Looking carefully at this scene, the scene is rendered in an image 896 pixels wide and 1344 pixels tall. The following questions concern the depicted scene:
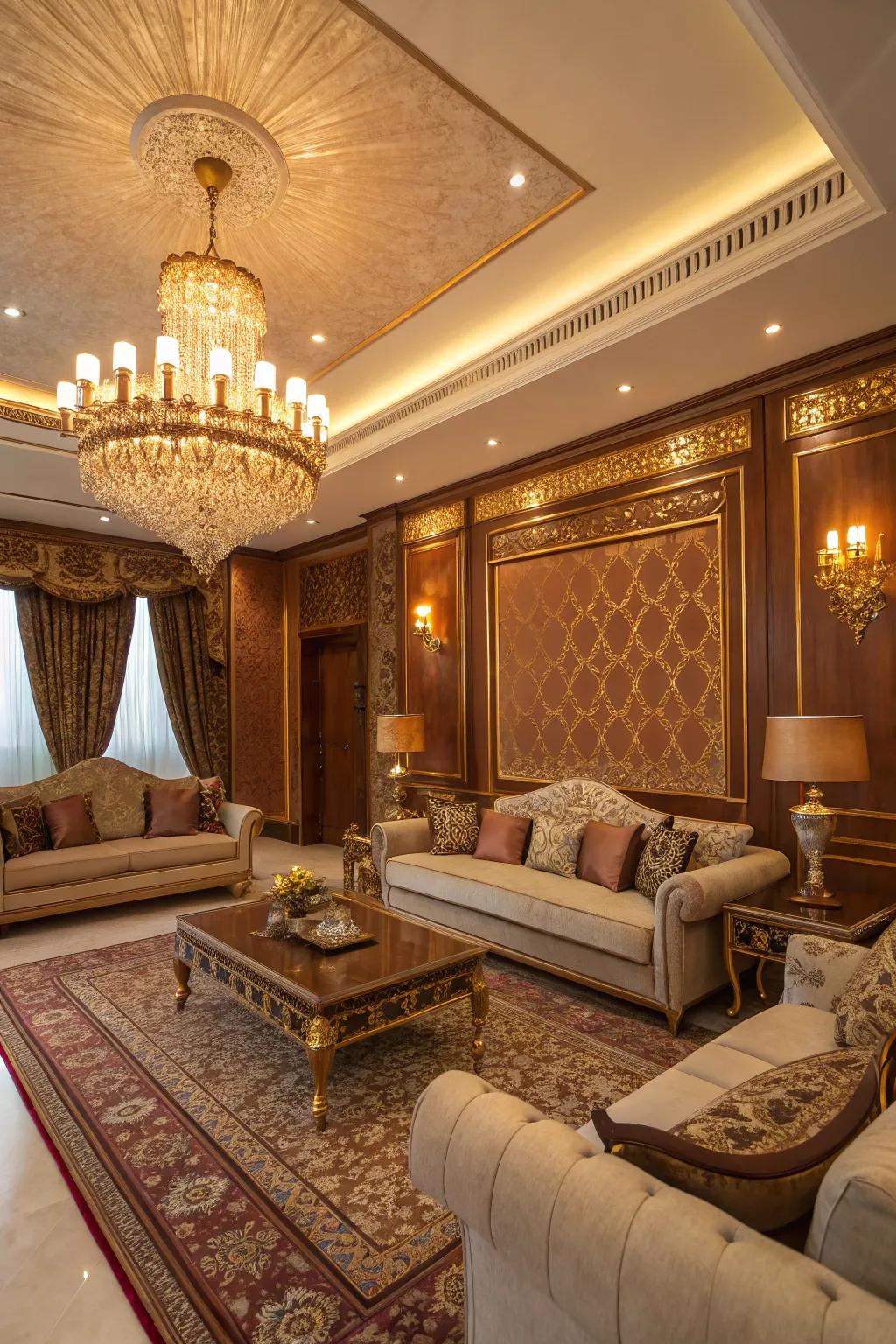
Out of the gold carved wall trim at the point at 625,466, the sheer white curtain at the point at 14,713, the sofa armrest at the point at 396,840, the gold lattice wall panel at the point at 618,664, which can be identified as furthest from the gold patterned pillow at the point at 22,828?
the gold carved wall trim at the point at 625,466

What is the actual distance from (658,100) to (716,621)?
2.34 m

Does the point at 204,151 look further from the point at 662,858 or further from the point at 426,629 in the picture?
the point at 426,629

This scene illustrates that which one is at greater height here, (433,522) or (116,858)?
(433,522)

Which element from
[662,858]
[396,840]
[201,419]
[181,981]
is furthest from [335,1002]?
[396,840]

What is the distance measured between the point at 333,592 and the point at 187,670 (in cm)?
164

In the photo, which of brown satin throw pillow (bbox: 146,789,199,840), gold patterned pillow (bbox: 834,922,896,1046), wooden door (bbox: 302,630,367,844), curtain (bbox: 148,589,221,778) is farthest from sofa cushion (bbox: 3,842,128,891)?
gold patterned pillow (bbox: 834,922,896,1046)

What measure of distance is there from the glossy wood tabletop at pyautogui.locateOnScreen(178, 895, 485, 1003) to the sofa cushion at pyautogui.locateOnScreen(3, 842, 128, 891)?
191 centimetres

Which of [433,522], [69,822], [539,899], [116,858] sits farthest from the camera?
[433,522]

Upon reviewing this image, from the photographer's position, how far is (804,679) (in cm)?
357

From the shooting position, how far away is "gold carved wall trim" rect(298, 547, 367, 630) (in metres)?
6.91

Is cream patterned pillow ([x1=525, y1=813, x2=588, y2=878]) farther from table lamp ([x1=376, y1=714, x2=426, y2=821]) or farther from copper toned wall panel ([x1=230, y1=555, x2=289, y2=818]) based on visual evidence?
copper toned wall panel ([x1=230, y1=555, x2=289, y2=818])

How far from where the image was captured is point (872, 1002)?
1.82m

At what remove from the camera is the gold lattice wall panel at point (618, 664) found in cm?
401

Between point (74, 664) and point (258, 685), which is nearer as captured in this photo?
point (74, 664)
